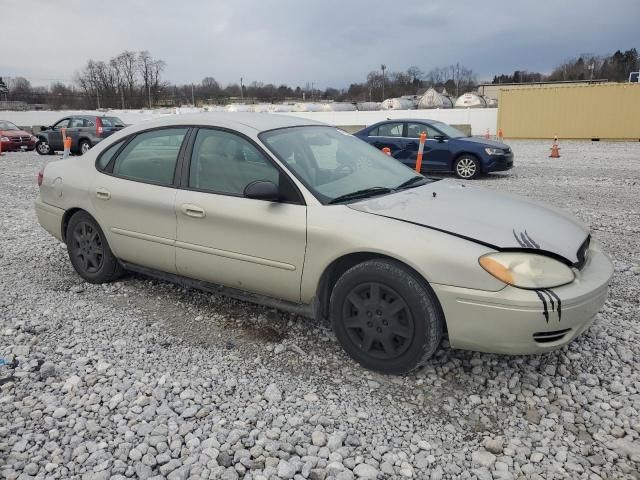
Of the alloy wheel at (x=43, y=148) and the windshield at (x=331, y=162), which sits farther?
the alloy wheel at (x=43, y=148)

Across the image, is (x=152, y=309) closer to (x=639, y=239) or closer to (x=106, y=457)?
(x=106, y=457)

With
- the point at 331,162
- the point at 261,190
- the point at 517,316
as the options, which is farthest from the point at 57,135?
the point at 517,316

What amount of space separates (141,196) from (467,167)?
31.5 feet

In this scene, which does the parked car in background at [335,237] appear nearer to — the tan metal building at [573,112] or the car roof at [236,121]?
the car roof at [236,121]

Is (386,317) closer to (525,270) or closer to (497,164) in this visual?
(525,270)

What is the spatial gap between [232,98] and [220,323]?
245 ft

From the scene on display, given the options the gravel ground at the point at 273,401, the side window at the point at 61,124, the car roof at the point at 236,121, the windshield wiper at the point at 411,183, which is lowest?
the gravel ground at the point at 273,401

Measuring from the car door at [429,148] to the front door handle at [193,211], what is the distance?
373 inches

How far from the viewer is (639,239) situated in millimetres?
6027

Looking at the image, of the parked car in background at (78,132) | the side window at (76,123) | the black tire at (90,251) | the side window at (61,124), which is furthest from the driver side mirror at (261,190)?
the side window at (61,124)

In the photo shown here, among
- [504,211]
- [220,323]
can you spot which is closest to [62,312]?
[220,323]

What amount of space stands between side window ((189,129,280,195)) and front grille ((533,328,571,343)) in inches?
71.5

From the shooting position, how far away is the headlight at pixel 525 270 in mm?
2631

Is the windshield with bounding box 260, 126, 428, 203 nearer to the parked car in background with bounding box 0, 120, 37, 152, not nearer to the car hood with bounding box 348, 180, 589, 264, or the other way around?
the car hood with bounding box 348, 180, 589, 264
